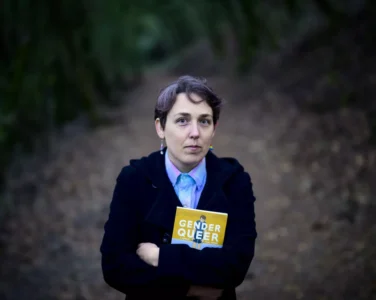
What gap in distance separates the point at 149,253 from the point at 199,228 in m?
0.24

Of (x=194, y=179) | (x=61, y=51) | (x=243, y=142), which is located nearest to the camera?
(x=194, y=179)

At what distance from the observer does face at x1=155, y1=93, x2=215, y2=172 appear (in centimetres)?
200

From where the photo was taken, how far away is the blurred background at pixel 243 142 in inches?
208

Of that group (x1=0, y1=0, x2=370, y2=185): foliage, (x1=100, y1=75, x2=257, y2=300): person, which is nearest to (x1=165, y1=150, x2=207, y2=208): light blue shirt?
(x1=100, y1=75, x2=257, y2=300): person

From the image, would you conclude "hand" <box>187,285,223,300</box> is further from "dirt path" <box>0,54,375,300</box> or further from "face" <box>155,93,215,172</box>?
"dirt path" <box>0,54,375,300</box>

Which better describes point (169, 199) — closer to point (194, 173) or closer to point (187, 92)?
point (194, 173)

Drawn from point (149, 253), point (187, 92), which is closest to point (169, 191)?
point (149, 253)

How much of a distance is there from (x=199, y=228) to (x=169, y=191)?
21 centimetres

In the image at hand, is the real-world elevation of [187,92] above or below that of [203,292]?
above

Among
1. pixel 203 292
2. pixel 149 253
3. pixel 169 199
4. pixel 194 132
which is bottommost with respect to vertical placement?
pixel 203 292

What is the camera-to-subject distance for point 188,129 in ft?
6.58

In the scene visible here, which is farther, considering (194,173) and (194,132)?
(194,173)

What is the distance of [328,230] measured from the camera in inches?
223

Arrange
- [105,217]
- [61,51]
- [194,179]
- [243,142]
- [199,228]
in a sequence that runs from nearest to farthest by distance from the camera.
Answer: [199,228]
[194,179]
[105,217]
[61,51]
[243,142]
